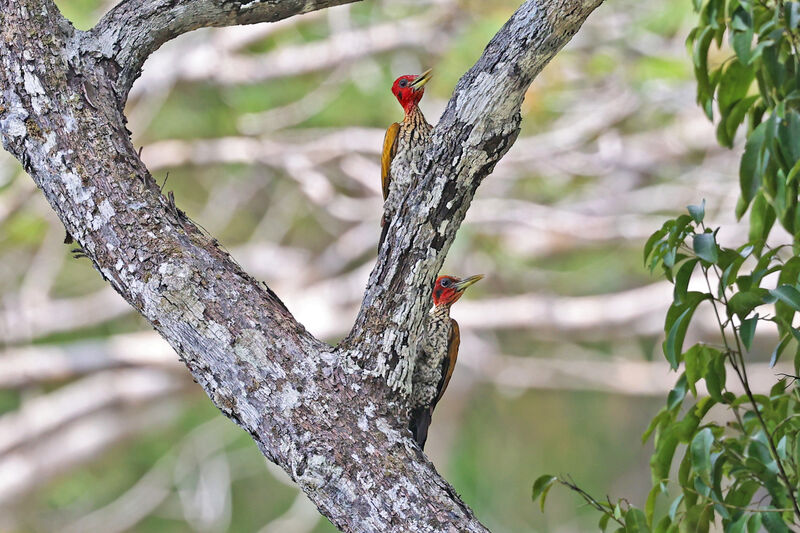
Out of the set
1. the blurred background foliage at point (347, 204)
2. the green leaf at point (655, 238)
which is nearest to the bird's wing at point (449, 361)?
the green leaf at point (655, 238)

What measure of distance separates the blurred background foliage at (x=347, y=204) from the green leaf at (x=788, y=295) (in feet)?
12.1

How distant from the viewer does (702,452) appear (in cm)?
128

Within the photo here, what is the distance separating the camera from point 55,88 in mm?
1289

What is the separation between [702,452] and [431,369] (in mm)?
435

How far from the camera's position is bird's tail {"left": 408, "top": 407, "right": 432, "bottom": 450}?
1.42 m

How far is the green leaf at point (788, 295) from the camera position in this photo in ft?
3.82

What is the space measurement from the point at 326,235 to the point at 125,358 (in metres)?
2.46

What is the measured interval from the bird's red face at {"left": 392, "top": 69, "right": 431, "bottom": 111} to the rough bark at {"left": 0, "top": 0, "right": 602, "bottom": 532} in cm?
46

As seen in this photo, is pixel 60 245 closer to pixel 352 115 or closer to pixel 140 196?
pixel 352 115

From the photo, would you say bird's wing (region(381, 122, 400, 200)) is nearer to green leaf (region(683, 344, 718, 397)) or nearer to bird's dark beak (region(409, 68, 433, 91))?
bird's dark beak (region(409, 68, 433, 91))

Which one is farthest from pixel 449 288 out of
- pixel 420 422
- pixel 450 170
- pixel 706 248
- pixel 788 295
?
pixel 788 295

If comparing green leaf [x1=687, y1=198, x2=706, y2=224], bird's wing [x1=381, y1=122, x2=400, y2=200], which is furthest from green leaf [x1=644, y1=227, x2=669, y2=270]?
bird's wing [x1=381, y1=122, x2=400, y2=200]

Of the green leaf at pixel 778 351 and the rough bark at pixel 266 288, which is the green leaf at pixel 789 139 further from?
the rough bark at pixel 266 288

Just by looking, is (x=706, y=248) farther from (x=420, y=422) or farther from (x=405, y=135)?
(x=405, y=135)
